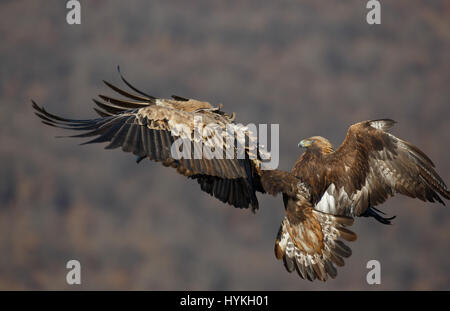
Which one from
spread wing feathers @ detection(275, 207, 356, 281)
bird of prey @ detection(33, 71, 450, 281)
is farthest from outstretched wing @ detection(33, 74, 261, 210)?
spread wing feathers @ detection(275, 207, 356, 281)

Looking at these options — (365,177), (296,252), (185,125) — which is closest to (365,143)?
(365,177)

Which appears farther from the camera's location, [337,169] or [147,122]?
[337,169]

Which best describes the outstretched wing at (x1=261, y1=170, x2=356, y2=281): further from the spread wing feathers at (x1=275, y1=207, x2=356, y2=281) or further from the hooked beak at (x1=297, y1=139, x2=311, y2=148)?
the hooked beak at (x1=297, y1=139, x2=311, y2=148)

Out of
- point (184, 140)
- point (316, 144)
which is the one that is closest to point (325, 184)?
point (316, 144)

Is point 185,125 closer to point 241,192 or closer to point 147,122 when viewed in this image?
point 147,122

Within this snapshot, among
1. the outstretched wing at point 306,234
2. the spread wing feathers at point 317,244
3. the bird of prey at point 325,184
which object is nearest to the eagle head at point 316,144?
the bird of prey at point 325,184

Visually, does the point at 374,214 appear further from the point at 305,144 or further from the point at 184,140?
the point at 184,140
